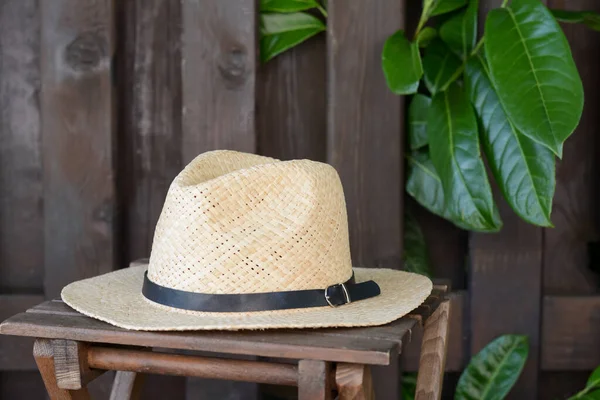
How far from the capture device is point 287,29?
182 cm

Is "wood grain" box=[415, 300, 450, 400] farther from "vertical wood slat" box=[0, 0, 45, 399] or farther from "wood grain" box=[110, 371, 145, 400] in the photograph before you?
"vertical wood slat" box=[0, 0, 45, 399]

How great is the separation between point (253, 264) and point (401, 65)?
615 millimetres

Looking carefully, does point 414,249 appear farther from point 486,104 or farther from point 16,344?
point 16,344

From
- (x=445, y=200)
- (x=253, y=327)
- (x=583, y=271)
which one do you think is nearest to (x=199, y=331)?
(x=253, y=327)

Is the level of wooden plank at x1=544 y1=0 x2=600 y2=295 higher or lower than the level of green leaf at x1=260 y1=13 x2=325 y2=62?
lower

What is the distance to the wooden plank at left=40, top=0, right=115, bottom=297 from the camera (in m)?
1.80

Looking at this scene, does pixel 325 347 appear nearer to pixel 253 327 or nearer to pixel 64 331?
pixel 253 327

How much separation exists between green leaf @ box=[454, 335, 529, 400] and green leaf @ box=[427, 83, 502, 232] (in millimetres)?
316

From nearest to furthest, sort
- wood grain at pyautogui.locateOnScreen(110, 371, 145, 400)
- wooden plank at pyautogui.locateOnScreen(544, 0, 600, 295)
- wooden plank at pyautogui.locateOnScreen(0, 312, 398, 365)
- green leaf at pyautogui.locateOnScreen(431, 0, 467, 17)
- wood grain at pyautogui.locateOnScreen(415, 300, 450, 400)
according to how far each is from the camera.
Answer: wooden plank at pyautogui.locateOnScreen(0, 312, 398, 365)
wood grain at pyautogui.locateOnScreen(415, 300, 450, 400)
wood grain at pyautogui.locateOnScreen(110, 371, 145, 400)
green leaf at pyautogui.locateOnScreen(431, 0, 467, 17)
wooden plank at pyautogui.locateOnScreen(544, 0, 600, 295)

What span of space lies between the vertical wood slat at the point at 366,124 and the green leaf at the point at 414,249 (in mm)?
53

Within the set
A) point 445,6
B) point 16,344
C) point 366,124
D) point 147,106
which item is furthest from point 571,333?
point 16,344

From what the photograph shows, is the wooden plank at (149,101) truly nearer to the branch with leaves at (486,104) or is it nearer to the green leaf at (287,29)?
the green leaf at (287,29)

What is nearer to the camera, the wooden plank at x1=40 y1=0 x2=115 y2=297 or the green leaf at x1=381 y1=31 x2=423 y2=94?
the green leaf at x1=381 y1=31 x2=423 y2=94

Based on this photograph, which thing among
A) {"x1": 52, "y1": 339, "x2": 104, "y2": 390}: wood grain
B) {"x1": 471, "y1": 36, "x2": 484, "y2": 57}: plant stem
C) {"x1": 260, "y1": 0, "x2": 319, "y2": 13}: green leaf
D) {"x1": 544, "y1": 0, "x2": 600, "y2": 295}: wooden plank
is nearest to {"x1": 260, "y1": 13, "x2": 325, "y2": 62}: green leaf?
{"x1": 260, "y1": 0, "x2": 319, "y2": 13}: green leaf
